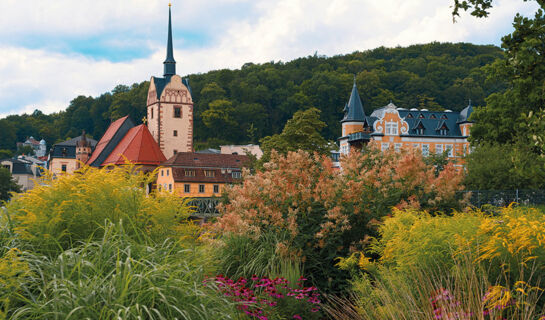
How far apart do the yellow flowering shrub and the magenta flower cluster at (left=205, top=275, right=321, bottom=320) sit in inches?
37.2

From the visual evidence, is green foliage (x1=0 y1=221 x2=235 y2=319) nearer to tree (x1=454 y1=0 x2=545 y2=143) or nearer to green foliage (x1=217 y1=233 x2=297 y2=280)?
green foliage (x1=217 y1=233 x2=297 y2=280)

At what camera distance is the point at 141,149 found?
6012 centimetres

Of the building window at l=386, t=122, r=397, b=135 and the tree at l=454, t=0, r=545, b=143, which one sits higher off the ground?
the building window at l=386, t=122, r=397, b=135

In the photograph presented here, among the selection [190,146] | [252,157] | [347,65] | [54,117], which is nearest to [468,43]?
[347,65]

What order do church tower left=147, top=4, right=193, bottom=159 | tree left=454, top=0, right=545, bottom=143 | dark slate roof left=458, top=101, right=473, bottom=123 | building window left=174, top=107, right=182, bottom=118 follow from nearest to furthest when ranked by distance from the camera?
tree left=454, top=0, right=545, bottom=143
dark slate roof left=458, top=101, right=473, bottom=123
church tower left=147, top=4, right=193, bottom=159
building window left=174, top=107, right=182, bottom=118

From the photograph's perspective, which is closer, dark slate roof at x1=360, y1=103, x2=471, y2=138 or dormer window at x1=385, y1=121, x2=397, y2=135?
dormer window at x1=385, y1=121, x2=397, y2=135

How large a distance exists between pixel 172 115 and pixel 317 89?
116 ft

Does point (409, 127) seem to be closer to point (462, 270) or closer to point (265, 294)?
point (265, 294)

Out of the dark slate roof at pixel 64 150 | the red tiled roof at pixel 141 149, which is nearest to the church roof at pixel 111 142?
the red tiled roof at pixel 141 149

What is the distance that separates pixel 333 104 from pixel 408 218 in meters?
87.8

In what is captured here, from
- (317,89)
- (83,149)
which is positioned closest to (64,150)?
(83,149)

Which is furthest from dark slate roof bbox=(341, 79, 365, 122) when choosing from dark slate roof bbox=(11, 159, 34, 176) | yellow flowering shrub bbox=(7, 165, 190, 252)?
dark slate roof bbox=(11, 159, 34, 176)

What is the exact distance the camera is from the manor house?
63250 millimetres

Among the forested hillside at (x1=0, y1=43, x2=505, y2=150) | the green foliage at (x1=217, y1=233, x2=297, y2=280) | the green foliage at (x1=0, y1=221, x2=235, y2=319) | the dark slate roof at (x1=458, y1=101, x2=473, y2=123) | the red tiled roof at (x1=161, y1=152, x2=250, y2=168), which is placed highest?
the forested hillside at (x1=0, y1=43, x2=505, y2=150)
